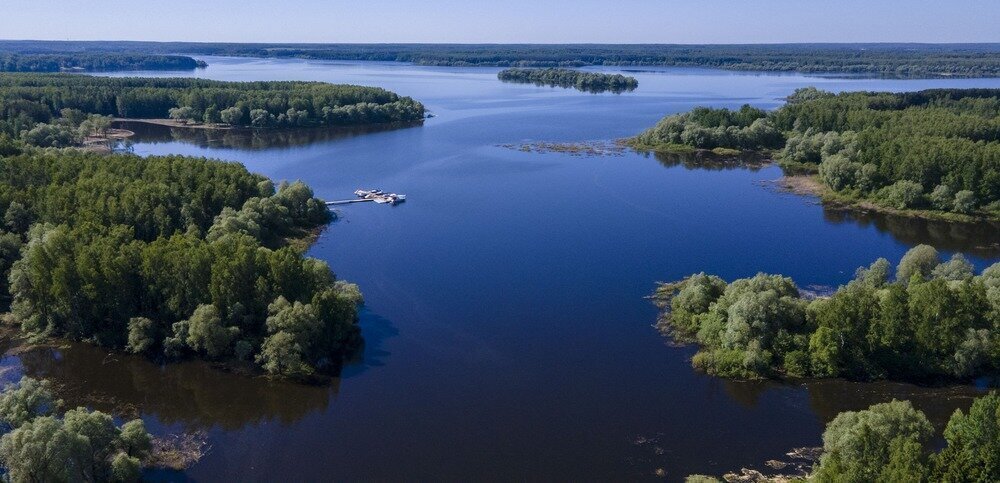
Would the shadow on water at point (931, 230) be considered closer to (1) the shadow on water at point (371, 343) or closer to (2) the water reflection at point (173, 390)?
(1) the shadow on water at point (371, 343)

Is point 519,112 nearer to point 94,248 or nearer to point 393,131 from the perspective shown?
point 393,131

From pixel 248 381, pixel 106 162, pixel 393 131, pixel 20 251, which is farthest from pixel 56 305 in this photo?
pixel 393 131

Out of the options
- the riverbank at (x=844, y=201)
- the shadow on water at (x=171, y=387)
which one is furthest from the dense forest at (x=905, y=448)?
the riverbank at (x=844, y=201)

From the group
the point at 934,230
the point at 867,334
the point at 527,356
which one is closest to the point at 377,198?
the point at 527,356

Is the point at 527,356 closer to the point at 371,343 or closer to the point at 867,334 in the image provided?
the point at 371,343

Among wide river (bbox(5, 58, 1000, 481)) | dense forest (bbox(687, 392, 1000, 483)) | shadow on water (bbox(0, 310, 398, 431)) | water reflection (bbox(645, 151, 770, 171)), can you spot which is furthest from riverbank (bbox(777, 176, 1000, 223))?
shadow on water (bbox(0, 310, 398, 431))

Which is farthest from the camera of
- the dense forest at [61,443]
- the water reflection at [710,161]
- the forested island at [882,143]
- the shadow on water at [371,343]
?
the water reflection at [710,161]
